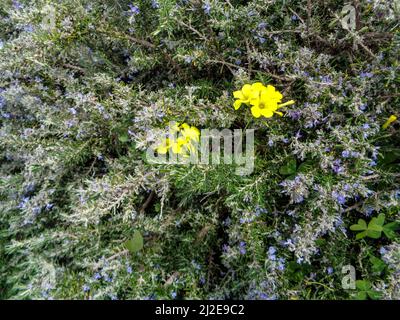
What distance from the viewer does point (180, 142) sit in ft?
5.27

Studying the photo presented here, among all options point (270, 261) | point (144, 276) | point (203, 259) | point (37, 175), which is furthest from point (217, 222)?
point (37, 175)

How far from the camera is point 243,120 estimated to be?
1.90 m

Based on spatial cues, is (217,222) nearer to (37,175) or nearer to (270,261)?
(270,261)

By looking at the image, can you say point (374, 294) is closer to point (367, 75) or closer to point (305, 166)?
point (305, 166)

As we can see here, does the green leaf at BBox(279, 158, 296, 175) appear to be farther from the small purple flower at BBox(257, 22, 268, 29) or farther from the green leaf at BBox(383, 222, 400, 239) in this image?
the small purple flower at BBox(257, 22, 268, 29)

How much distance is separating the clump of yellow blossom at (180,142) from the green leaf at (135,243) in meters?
0.53

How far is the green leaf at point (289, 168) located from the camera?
5.82ft

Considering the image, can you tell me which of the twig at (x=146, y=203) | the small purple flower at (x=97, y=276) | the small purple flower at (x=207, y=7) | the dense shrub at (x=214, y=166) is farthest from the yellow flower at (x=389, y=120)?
the small purple flower at (x=97, y=276)

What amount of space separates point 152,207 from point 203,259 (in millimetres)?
448

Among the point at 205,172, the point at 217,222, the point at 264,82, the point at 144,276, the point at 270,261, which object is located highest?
Result: the point at 264,82

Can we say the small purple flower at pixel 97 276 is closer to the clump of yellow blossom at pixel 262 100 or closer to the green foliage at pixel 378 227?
the clump of yellow blossom at pixel 262 100

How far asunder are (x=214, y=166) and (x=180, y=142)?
20 centimetres

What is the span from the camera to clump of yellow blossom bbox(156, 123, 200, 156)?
161 cm

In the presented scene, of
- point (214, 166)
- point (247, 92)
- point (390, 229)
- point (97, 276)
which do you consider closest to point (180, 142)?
point (214, 166)
